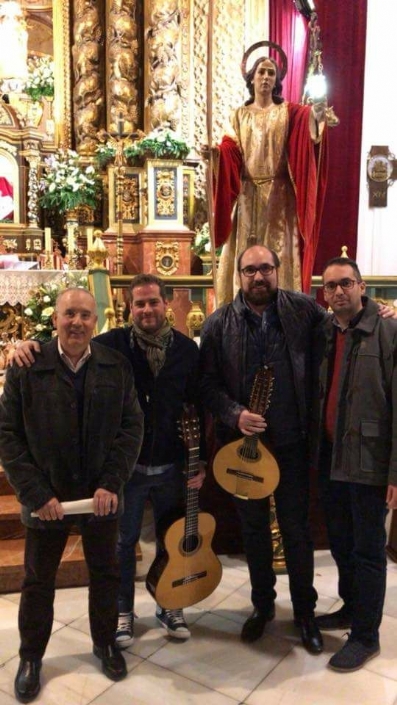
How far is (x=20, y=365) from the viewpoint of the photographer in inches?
84.1

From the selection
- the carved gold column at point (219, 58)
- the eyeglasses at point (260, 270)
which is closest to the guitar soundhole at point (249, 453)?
the eyeglasses at point (260, 270)

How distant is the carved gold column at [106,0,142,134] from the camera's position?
7.98 metres

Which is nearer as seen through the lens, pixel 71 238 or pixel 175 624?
pixel 175 624

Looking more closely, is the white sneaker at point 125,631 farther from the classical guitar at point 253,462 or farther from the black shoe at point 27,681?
the classical guitar at point 253,462

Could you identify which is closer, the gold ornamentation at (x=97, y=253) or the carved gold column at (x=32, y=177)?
the gold ornamentation at (x=97, y=253)

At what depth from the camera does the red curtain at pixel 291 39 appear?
747cm

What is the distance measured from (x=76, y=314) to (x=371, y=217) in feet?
23.0

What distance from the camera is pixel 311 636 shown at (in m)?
2.60

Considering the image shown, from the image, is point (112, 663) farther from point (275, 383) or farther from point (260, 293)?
point (260, 293)

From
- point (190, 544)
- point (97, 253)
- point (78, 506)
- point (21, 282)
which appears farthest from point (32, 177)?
point (78, 506)

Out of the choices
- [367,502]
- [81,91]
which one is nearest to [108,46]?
[81,91]

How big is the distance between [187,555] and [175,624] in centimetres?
35

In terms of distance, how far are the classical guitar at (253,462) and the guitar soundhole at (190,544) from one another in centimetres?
27

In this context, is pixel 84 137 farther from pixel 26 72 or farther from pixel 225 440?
pixel 225 440
